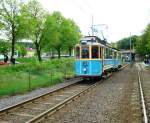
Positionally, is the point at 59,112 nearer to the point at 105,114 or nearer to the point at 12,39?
the point at 105,114

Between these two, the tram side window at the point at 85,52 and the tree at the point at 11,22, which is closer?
the tram side window at the point at 85,52

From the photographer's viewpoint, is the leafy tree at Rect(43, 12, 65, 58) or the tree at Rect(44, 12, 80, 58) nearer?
the leafy tree at Rect(43, 12, 65, 58)

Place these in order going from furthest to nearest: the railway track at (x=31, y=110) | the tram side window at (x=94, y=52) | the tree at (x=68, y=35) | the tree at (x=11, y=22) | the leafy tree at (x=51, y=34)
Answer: the tree at (x=68, y=35) < the leafy tree at (x=51, y=34) < the tree at (x=11, y=22) < the tram side window at (x=94, y=52) < the railway track at (x=31, y=110)

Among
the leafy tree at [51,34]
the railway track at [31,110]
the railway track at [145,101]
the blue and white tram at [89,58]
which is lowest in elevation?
the railway track at [145,101]

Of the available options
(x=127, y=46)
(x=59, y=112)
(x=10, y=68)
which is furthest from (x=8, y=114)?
(x=127, y=46)

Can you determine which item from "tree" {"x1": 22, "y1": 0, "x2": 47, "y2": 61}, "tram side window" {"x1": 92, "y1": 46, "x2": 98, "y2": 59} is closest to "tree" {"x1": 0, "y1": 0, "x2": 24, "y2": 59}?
"tree" {"x1": 22, "y1": 0, "x2": 47, "y2": 61}

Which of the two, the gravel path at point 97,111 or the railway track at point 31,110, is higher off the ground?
the railway track at point 31,110

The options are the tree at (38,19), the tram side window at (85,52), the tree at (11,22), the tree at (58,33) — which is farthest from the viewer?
the tree at (58,33)

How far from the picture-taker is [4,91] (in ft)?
55.2

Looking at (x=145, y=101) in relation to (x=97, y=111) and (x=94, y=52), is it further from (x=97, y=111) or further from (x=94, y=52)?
(x=94, y=52)

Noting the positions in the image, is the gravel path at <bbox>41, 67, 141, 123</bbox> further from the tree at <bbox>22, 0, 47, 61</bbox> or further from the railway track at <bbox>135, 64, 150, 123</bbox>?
the tree at <bbox>22, 0, 47, 61</bbox>

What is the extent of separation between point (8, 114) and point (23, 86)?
8677mm

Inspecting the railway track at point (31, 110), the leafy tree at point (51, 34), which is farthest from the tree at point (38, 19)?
the railway track at point (31, 110)

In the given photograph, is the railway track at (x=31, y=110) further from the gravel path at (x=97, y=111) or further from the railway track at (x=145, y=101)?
the railway track at (x=145, y=101)
